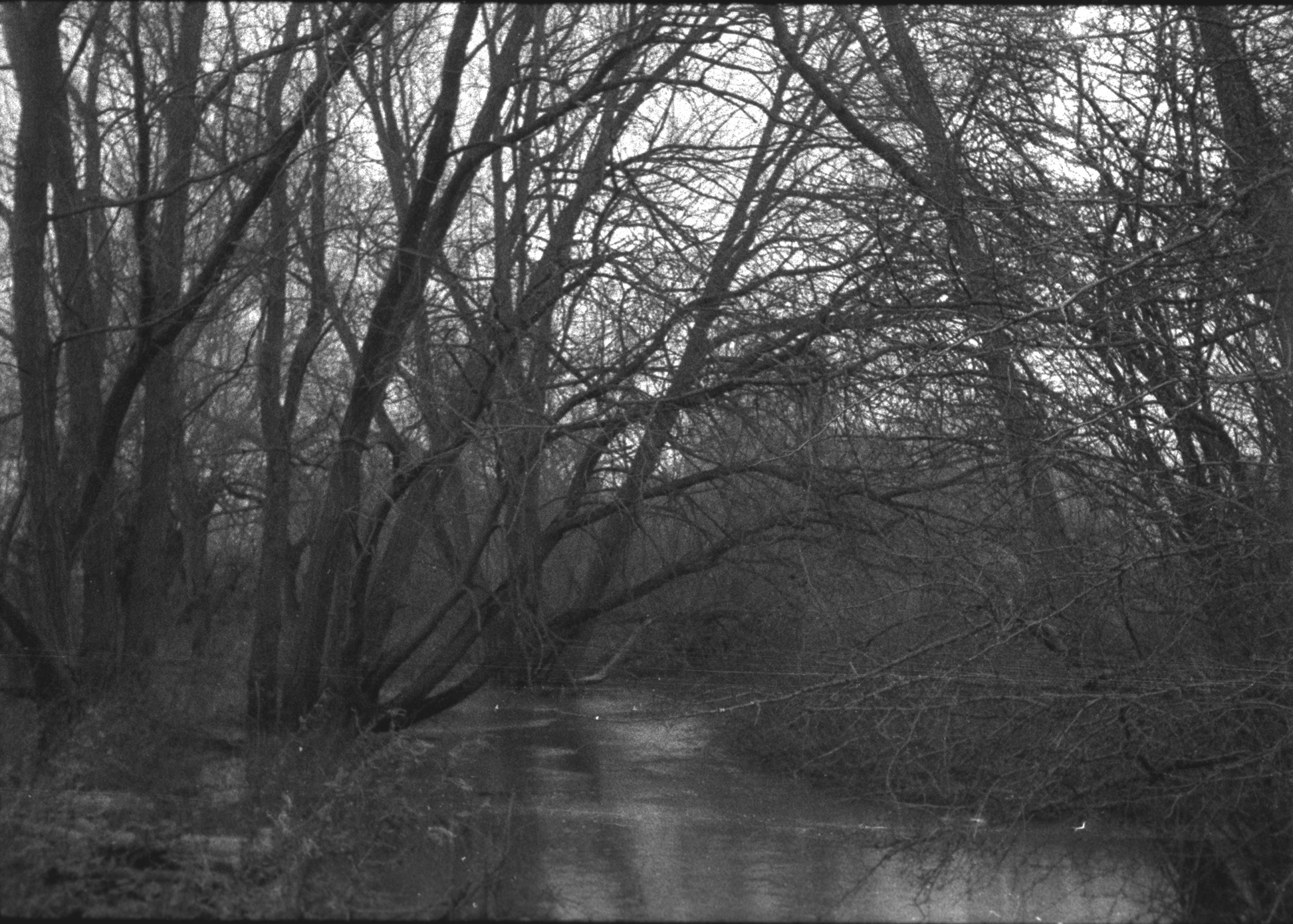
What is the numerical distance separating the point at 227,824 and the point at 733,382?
4035 millimetres

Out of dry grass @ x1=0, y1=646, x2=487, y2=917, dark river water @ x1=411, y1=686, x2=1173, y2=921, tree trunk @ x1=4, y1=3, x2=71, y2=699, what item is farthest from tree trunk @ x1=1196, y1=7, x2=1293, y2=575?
tree trunk @ x1=4, y1=3, x2=71, y2=699

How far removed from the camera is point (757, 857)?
7605 mm

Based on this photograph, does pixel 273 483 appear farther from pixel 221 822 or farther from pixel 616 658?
pixel 221 822

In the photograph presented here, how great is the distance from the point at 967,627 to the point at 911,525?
1738mm

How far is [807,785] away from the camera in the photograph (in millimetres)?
8781

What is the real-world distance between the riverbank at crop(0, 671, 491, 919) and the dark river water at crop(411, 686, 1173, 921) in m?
0.40

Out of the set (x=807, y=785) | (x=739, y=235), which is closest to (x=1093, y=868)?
(x=807, y=785)

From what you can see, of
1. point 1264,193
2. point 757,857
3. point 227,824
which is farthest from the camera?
point 1264,193

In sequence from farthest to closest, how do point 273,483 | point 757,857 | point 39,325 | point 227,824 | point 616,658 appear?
1. point 273,483
2. point 616,658
3. point 39,325
4. point 757,857
5. point 227,824

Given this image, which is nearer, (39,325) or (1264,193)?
(1264,193)

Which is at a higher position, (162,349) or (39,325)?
(39,325)

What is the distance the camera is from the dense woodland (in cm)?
783

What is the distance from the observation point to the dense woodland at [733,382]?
25.7 feet

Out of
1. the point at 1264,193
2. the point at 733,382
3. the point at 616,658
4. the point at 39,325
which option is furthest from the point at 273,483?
the point at 1264,193
